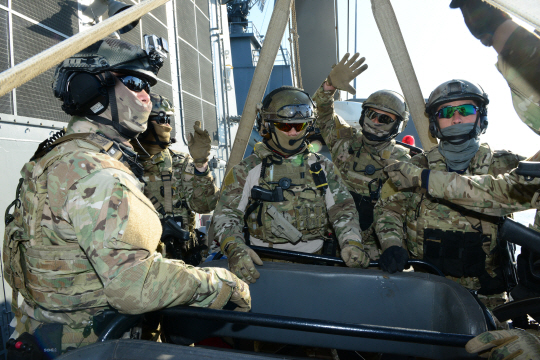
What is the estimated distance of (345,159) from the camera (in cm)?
406

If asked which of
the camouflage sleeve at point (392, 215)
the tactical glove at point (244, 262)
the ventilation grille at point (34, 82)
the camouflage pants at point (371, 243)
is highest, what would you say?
the ventilation grille at point (34, 82)

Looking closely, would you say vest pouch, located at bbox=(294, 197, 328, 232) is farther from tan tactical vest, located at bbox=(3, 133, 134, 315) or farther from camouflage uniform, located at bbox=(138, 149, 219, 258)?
tan tactical vest, located at bbox=(3, 133, 134, 315)

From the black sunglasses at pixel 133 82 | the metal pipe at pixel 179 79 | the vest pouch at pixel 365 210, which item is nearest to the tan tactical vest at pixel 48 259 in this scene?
the black sunglasses at pixel 133 82

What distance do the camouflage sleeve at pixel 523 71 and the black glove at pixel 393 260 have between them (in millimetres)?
1078

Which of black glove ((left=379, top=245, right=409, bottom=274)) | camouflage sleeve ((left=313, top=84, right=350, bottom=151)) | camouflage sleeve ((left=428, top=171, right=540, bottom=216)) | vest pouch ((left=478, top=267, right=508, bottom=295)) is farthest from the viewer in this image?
camouflage sleeve ((left=313, top=84, right=350, bottom=151))

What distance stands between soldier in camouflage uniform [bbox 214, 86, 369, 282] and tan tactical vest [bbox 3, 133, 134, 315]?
4.10ft

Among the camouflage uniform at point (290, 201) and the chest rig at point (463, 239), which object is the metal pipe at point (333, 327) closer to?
the camouflage uniform at point (290, 201)

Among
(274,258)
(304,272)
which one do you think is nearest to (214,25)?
(274,258)

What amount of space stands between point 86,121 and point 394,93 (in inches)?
129

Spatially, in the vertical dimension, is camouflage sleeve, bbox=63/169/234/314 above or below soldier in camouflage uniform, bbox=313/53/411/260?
below

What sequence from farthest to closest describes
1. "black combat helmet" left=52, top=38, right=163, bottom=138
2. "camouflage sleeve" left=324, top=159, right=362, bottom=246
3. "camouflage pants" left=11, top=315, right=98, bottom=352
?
"camouflage sleeve" left=324, top=159, right=362, bottom=246 < "black combat helmet" left=52, top=38, right=163, bottom=138 < "camouflage pants" left=11, top=315, right=98, bottom=352

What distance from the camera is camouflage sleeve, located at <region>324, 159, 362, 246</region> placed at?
2.67 meters

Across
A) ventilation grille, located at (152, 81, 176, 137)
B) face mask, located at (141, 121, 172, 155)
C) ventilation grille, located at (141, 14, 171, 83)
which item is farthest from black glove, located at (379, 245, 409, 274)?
ventilation grille, located at (141, 14, 171, 83)

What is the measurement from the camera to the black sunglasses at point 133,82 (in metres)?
1.81
